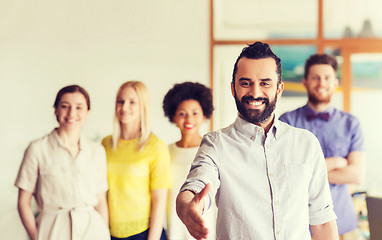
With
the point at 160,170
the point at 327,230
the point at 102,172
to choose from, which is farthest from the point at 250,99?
the point at 102,172

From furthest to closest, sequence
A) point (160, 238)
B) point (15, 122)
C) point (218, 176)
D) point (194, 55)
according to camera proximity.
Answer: point (194, 55) < point (15, 122) < point (160, 238) < point (218, 176)

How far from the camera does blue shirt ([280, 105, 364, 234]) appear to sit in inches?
112

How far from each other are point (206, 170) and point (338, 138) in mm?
1703

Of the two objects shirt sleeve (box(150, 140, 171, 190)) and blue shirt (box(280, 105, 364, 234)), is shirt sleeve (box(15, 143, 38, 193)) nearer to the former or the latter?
shirt sleeve (box(150, 140, 171, 190))

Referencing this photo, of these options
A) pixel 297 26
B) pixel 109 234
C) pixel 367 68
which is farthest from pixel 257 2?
pixel 109 234

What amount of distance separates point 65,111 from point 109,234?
83 centimetres

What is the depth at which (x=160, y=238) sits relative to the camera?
2.80 meters

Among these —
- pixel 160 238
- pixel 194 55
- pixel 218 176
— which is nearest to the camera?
pixel 218 176

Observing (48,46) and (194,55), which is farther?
(194,55)

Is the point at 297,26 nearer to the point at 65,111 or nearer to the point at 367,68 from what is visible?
the point at 367,68

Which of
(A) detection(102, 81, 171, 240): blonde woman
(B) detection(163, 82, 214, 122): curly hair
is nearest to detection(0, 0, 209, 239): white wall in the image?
(B) detection(163, 82, 214, 122): curly hair

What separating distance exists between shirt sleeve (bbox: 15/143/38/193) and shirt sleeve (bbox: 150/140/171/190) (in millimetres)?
744

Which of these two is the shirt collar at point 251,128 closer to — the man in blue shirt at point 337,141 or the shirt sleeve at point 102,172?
the man in blue shirt at point 337,141

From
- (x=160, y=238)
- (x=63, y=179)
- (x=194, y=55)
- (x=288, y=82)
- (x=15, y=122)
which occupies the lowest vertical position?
(x=160, y=238)
